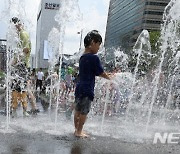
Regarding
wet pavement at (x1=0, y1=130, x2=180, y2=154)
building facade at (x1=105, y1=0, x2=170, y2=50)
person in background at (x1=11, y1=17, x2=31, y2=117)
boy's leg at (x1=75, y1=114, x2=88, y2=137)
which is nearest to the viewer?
wet pavement at (x1=0, y1=130, x2=180, y2=154)

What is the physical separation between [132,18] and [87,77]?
8202 cm

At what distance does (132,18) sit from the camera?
85.3 metres

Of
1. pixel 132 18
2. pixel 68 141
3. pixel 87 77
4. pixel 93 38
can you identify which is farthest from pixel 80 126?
pixel 132 18

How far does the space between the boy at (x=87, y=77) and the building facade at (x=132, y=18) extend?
214ft

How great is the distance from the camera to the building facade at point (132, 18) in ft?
246

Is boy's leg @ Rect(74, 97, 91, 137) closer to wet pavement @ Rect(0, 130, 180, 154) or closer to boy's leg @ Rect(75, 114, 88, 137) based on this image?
boy's leg @ Rect(75, 114, 88, 137)

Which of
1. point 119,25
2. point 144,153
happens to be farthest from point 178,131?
point 119,25

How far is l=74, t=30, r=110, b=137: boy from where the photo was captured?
15.9 feet

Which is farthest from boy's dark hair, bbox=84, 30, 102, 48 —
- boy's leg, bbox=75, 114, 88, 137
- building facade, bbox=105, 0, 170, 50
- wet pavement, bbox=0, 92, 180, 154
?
building facade, bbox=105, 0, 170, 50

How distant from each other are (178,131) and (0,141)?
317 cm

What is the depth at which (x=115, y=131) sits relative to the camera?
18.1 feet

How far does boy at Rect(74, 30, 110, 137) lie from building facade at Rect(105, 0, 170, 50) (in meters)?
65.1

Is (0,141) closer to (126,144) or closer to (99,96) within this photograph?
(126,144)

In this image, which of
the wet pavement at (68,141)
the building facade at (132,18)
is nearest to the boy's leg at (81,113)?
the wet pavement at (68,141)
